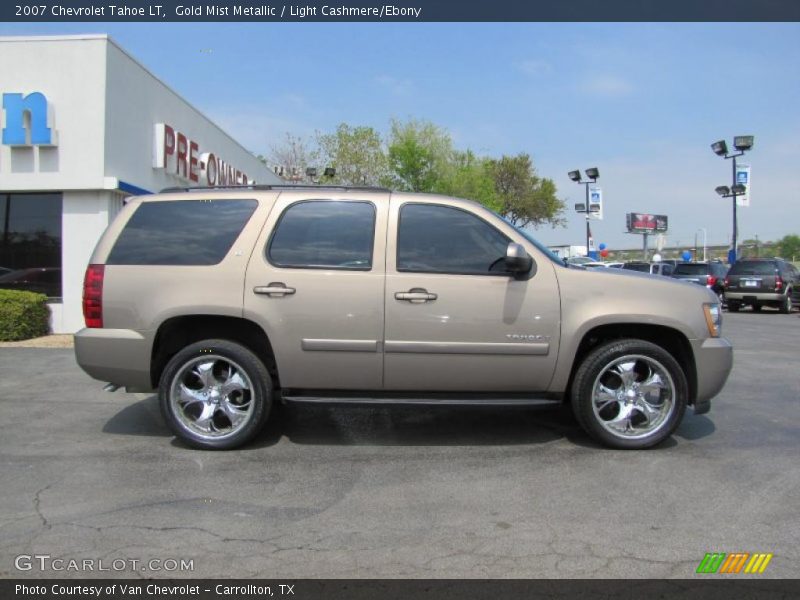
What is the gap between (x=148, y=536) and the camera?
342 centimetres

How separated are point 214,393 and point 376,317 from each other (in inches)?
53.7

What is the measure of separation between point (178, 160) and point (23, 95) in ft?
12.1

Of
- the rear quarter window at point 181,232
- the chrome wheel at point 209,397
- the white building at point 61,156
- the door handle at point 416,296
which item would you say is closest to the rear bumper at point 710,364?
the door handle at point 416,296

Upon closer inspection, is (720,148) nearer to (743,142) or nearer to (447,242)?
(743,142)

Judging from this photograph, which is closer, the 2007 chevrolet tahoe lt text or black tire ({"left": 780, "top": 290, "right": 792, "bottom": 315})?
the 2007 chevrolet tahoe lt text

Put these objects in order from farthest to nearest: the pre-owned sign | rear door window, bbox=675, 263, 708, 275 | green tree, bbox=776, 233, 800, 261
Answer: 1. green tree, bbox=776, 233, 800, 261
2. rear door window, bbox=675, 263, 708, 275
3. the pre-owned sign

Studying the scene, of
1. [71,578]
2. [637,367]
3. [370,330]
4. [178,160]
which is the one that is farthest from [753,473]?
[178,160]

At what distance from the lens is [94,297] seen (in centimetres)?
479

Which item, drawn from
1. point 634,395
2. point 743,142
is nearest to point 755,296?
point 743,142

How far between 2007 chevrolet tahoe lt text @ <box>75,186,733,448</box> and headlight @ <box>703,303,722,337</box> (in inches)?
0.5

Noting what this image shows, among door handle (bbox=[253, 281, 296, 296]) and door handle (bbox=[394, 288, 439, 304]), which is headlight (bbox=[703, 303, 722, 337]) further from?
door handle (bbox=[253, 281, 296, 296])

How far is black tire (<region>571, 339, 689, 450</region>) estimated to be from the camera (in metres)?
4.76

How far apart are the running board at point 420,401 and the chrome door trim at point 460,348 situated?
36 cm

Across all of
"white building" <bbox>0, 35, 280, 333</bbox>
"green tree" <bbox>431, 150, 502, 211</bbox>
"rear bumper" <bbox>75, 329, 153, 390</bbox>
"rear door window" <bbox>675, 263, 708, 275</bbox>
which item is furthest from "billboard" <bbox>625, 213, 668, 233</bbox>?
"rear bumper" <bbox>75, 329, 153, 390</bbox>
